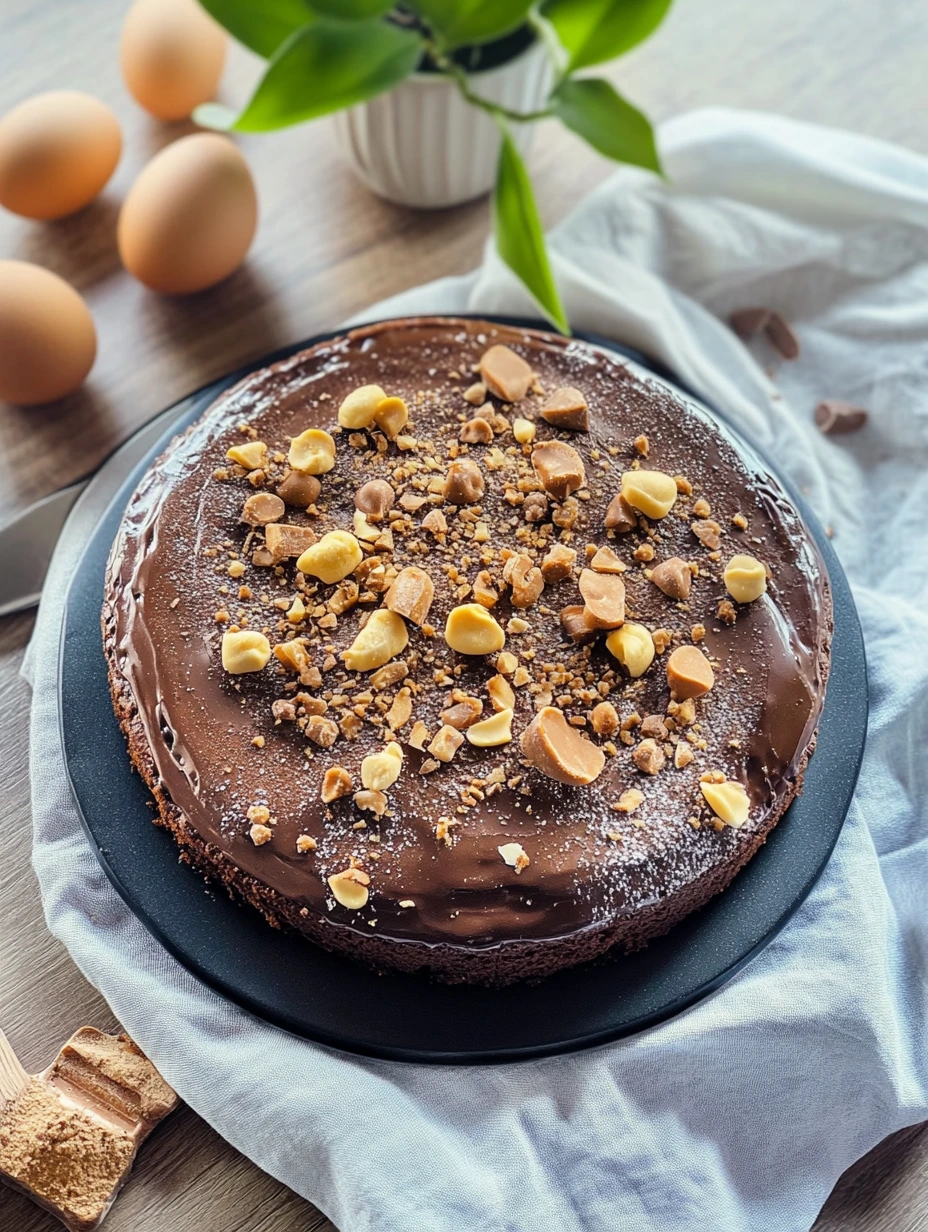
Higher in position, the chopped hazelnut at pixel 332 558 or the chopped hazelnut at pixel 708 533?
the chopped hazelnut at pixel 332 558

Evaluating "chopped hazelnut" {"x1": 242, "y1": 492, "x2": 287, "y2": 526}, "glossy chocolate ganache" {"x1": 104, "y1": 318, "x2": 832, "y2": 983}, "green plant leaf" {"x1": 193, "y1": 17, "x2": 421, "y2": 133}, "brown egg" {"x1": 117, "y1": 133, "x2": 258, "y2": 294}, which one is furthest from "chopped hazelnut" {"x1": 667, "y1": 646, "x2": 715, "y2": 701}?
"brown egg" {"x1": 117, "y1": 133, "x2": 258, "y2": 294}

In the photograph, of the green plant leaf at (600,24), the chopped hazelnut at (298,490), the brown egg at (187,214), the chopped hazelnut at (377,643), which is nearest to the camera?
the chopped hazelnut at (377,643)

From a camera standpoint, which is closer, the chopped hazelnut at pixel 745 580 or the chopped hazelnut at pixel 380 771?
the chopped hazelnut at pixel 380 771

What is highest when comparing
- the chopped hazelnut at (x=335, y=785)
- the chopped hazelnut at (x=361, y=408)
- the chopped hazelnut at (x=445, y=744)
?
the chopped hazelnut at (x=361, y=408)

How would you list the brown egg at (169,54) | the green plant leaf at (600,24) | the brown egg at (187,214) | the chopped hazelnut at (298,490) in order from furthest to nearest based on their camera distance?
the brown egg at (169,54) → the brown egg at (187,214) → the green plant leaf at (600,24) → the chopped hazelnut at (298,490)

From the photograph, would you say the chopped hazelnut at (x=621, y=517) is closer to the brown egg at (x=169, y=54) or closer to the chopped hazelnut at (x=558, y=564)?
the chopped hazelnut at (x=558, y=564)

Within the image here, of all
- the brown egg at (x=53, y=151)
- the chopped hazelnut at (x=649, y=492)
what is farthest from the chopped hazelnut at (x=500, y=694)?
the brown egg at (x=53, y=151)

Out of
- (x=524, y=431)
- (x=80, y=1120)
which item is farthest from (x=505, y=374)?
(x=80, y=1120)
